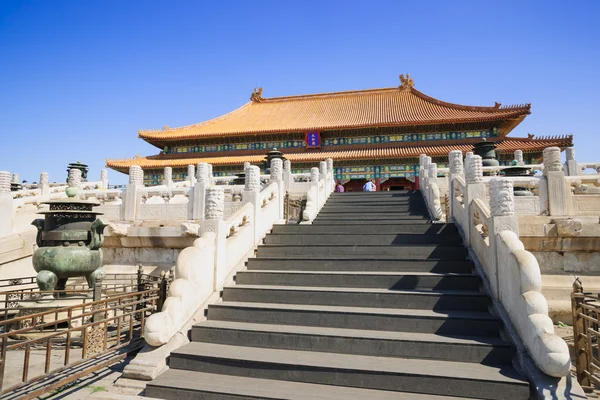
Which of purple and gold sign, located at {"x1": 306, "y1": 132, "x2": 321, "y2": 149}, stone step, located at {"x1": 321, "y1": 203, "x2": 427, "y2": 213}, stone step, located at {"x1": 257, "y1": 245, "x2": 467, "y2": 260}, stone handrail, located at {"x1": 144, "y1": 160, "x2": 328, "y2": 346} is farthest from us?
purple and gold sign, located at {"x1": 306, "y1": 132, "x2": 321, "y2": 149}

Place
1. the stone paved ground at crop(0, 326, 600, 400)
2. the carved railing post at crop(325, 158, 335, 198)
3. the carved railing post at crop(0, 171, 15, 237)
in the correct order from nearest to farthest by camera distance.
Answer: the stone paved ground at crop(0, 326, 600, 400) → the carved railing post at crop(0, 171, 15, 237) → the carved railing post at crop(325, 158, 335, 198)

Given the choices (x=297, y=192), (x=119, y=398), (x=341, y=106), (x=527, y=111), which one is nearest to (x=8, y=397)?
(x=119, y=398)

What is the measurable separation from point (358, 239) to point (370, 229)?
65 centimetres

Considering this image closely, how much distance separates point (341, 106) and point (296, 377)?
2930 cm

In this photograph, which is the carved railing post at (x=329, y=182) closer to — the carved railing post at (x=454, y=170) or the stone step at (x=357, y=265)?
the carved railing post at (x=454, y=170)

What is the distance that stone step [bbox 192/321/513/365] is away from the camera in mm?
4277

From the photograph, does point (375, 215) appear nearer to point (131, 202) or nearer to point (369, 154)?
point (131, 202)

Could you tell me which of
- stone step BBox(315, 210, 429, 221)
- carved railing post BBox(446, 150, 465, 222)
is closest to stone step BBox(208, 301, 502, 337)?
carved railing post BBox(446, 150, 465, 222)

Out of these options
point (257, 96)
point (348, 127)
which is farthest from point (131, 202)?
point (257, 96)

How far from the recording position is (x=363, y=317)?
5051 millimetres

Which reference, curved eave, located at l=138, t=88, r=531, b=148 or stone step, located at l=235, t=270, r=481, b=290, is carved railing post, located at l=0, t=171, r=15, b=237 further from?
curved eave, located at l=138, t=88, r=531, b=148

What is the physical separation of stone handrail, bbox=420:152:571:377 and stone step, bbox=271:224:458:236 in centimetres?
37

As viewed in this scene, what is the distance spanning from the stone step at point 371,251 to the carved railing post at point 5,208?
8.59 m

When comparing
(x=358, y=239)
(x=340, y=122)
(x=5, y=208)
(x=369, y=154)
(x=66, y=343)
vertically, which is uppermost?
(x=340, y=122)
